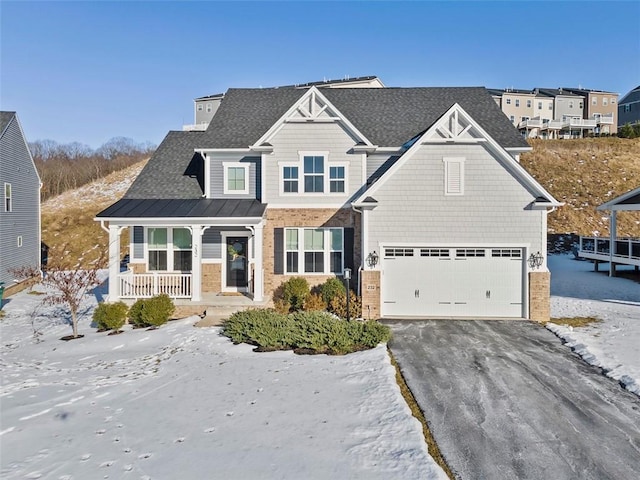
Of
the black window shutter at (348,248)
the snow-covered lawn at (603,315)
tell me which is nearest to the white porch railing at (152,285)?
the black window shutter at (348,248)

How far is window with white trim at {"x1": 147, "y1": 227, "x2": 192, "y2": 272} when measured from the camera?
15.9 meters

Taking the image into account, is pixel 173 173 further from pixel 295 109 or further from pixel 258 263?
pixel 258 263

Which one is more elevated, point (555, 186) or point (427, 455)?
point (555, 186)

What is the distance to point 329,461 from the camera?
223 inches

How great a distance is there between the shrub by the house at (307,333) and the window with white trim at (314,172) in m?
5.60

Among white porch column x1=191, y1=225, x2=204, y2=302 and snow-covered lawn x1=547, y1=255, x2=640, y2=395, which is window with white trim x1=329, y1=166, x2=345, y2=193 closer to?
white porch column x1=191, y1=225, x2=204, y2=302

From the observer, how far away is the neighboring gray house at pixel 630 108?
56.6 meters

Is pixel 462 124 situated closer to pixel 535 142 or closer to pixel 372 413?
pixel 372 413

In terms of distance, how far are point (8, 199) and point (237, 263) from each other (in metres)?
13.1

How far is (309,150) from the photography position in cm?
1543

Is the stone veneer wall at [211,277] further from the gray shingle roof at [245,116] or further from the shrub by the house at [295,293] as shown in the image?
the gray shingle roof at [245,116]

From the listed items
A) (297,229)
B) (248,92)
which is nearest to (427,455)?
(297,229)

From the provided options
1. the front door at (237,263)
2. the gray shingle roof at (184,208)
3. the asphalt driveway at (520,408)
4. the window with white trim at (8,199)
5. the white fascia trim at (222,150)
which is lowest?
the asphalt driveway at (520,408)

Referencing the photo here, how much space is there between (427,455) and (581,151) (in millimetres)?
44621
